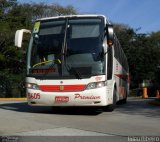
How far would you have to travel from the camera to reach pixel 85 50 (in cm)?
1494

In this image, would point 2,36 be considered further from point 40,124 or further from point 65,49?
point 40,124

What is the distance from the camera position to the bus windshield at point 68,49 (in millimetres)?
14867

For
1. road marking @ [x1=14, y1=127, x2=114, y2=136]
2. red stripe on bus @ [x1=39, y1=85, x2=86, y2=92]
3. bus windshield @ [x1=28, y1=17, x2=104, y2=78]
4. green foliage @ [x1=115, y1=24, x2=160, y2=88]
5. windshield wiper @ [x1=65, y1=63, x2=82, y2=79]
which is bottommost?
road marking @ [x1=14, y1=127, x2=114, y2=136]

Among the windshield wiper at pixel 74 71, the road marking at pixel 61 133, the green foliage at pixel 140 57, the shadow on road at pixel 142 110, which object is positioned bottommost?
the road marking at pixel 61 133

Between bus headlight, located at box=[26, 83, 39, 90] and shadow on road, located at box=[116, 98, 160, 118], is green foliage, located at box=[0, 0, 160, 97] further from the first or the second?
bus headlight, located at box=[26, 83, 39, 90]

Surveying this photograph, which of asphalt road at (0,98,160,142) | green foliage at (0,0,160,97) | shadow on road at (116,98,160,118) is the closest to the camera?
asphalt road at (0,98,160,142)

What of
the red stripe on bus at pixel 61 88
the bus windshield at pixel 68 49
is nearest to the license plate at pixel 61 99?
the red stripe on bus at pixel 61 88

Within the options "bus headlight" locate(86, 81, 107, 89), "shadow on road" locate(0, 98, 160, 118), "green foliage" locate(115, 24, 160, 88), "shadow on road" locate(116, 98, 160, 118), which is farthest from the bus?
"green foliage" locate(115, 24, 160, 88)

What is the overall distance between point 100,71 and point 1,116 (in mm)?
3581

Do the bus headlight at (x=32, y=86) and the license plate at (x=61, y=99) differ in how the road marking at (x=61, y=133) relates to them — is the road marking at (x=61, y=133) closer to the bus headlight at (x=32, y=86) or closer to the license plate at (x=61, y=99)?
the license plate at (x=61, y=99)

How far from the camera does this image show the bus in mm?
14766

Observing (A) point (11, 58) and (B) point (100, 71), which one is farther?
(A) point (11, 58)

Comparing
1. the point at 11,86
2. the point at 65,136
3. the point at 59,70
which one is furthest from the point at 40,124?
the point at 11,86

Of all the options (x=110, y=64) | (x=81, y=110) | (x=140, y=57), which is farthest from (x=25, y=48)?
(x=110, y=64)
